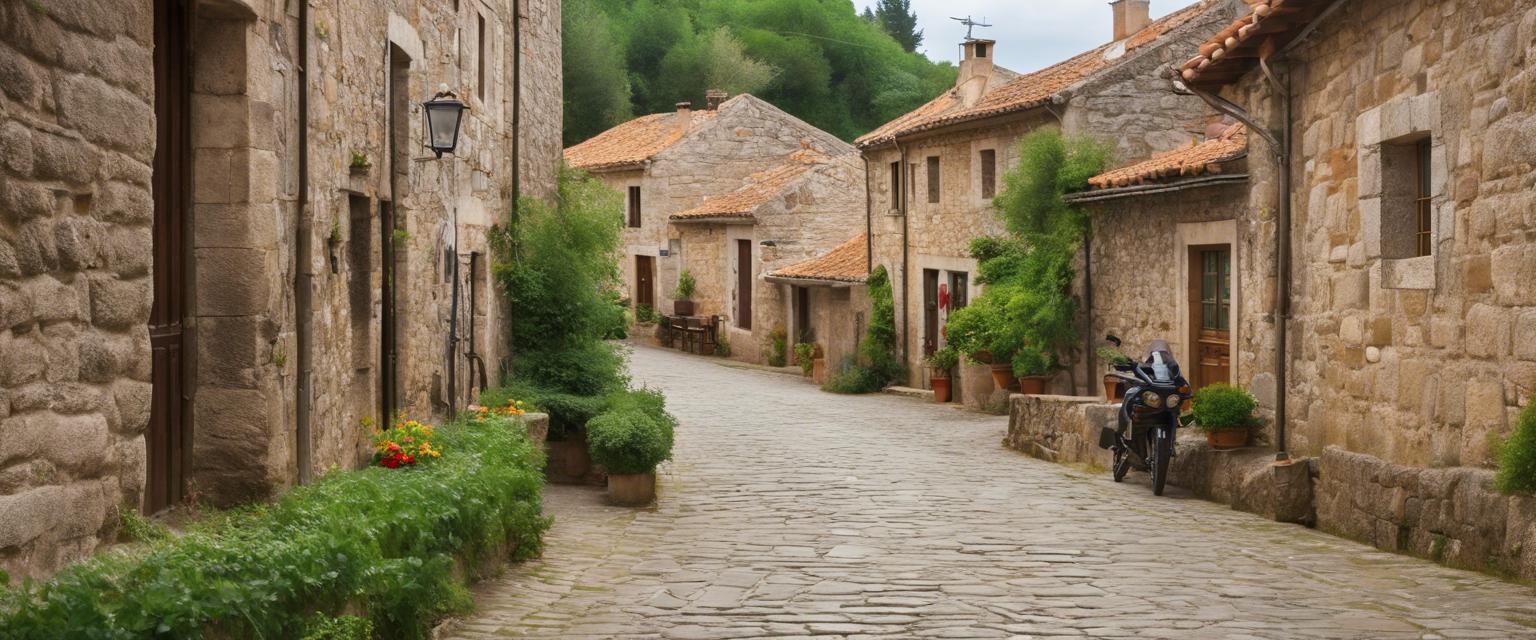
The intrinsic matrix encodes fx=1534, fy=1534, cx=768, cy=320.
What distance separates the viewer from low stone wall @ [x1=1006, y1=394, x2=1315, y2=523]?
1084cm

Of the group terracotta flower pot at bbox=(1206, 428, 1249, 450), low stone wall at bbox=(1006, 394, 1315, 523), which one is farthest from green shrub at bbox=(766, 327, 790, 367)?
terracotta flower pot at bbox=(1206, 428, 1249, 450)

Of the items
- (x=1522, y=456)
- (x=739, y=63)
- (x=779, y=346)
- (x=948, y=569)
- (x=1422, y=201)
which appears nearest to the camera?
(x=1522, y=456)

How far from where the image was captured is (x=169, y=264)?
19.6 feet

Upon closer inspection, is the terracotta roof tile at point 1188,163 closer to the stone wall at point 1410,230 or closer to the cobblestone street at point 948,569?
the stone wall at point 1410,230

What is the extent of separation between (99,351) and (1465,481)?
6.84 m

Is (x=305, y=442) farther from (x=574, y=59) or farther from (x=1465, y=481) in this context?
(x=574, y=59)

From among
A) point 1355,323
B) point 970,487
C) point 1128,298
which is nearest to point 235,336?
point 1355,323

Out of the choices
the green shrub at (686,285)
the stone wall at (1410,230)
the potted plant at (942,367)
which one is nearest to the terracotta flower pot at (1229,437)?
the stone wall at (1410,230)

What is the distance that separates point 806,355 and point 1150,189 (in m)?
15.6

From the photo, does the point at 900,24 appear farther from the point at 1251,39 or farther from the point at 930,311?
the point at 1251,39

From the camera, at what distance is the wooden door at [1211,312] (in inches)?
626

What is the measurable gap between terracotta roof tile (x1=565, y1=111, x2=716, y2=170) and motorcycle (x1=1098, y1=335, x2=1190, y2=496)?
2630 centimetres

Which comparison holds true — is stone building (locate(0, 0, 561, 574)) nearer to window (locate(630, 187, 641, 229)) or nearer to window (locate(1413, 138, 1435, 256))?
window (locate(1413, 138, 1435, 256))

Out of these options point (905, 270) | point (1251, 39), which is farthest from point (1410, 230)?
point (905, 270)
